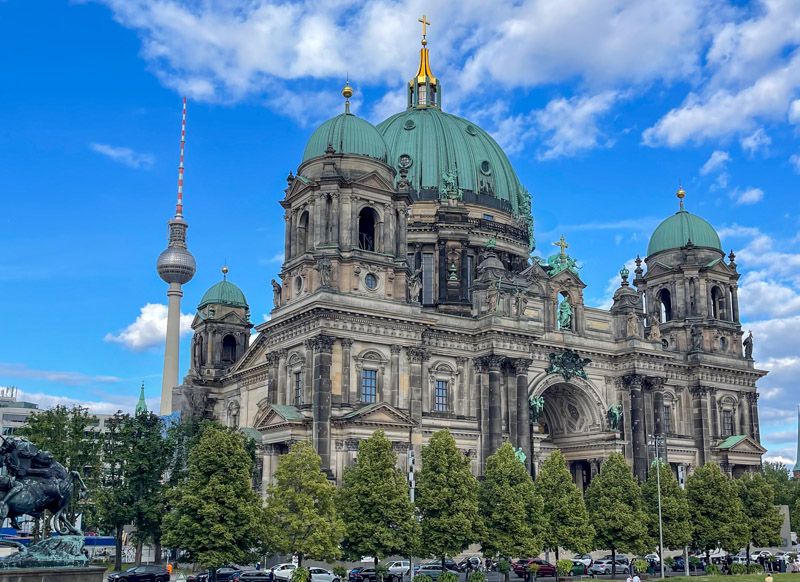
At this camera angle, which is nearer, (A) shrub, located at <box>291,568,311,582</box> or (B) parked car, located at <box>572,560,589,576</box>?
(A) shrub, located at <box>291,568,311,582</box>

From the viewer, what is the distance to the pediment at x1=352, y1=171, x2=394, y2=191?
74.0 metres

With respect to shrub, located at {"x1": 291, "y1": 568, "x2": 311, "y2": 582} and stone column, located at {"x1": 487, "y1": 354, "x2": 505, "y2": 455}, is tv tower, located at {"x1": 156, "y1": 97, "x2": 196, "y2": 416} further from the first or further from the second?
shrub, located at {"x1": 291, "y1": 568, "x2": 311, "y2": 582}

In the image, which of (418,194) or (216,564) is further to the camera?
(418,194)

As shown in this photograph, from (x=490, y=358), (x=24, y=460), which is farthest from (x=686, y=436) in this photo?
(x=24, y=460)

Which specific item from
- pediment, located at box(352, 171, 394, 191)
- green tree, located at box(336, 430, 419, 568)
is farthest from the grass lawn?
pediment, located at box(352, 171, 394, 191)

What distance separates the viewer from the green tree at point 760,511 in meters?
79.1

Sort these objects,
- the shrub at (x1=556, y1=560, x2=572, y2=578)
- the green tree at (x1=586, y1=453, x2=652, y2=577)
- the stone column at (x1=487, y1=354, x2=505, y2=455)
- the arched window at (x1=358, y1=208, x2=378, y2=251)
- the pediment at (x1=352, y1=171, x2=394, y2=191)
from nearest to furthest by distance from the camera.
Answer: the shrub at (x1=556, y1=560, x2=572, y2=578)
the green tree at (x1=586, y1=453, x2=652, y2=577)
the pediment at (x1=352, y1=171, x2=394, y2=191)
the arched window at (x1=358, y1=208, x2=378, y2=251)
the stone column at (x1=487, y1=354, x2=505, y2=455)

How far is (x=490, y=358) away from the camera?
257 feet

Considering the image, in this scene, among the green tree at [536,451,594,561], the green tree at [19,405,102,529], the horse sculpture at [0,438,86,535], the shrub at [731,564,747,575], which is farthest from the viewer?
the green tree at [19,405,102,529]

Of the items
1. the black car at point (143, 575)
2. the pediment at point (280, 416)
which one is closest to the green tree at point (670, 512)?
the pediment at point (280, 416)

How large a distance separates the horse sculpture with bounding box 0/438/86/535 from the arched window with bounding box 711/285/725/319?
73.7 metres

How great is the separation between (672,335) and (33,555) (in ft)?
235

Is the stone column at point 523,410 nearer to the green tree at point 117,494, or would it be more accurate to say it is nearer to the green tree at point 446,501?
the green tree at point 446,501

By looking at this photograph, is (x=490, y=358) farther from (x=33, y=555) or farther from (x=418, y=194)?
(x=33, y=555)
